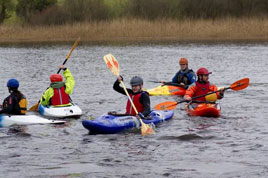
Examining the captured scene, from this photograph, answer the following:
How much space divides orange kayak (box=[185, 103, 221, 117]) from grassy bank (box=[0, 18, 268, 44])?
2364 cm

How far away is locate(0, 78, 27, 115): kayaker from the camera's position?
12.1 meters

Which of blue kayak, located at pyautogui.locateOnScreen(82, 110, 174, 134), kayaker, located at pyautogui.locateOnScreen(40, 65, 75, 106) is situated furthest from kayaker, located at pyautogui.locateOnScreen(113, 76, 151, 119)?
kayaker, located at pyautogui.locateOnScreen(40, 65, 75, 106)

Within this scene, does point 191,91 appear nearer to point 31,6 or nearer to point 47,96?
point 47,96

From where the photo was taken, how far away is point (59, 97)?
1342 centimetres

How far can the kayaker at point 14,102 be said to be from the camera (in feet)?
39.7

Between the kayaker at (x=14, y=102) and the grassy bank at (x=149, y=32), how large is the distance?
25.8 meters

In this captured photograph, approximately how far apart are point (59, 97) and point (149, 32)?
25.3 meters

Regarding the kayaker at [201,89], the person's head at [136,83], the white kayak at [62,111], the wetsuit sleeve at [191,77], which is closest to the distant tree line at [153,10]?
the wetsuit sleeve at [191,77]

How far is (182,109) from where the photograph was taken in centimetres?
1498

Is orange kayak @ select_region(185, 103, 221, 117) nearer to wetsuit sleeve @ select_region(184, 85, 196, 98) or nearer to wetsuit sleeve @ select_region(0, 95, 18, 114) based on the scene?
wetsuit sleeve @ select_region(184, 85, 196, 98)

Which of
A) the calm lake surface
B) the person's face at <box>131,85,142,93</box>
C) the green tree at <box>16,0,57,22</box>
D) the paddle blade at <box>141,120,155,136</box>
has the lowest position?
the calm lake surface

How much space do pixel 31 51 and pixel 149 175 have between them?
1146 inches

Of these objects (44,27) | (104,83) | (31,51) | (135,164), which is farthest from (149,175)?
(44,27)

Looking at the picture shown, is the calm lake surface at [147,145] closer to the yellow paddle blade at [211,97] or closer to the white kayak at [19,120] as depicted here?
the white kayak at [19,120]
